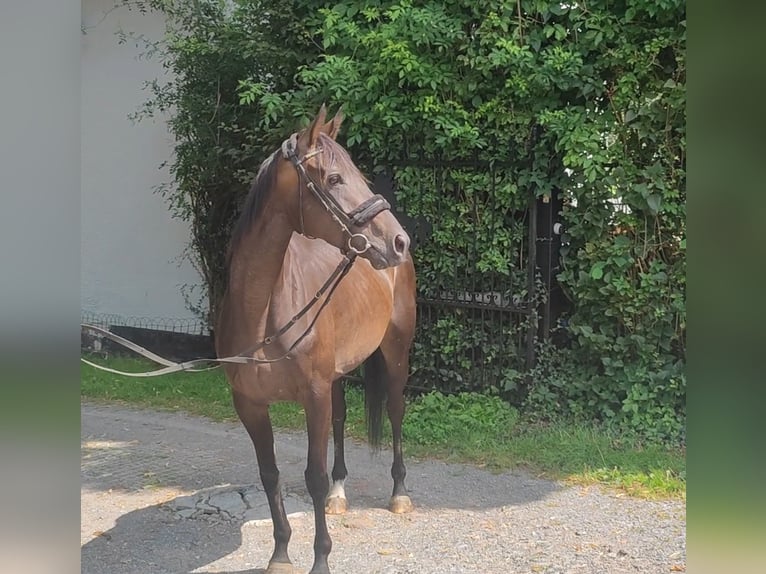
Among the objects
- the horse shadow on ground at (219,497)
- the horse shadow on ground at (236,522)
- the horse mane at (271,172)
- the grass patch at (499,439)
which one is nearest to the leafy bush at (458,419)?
the grass patch at (499,439)

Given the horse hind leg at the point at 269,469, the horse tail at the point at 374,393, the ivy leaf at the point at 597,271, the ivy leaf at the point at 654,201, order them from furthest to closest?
the ivy leaf at the point at 597,271 < the ivy leaf at the point at 654,201 < the horse tail at the point at 374,393 < the horse hind leg at the point at 269,469

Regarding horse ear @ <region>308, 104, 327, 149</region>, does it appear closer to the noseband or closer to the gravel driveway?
the noseband

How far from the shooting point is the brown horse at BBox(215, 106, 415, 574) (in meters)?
2.77

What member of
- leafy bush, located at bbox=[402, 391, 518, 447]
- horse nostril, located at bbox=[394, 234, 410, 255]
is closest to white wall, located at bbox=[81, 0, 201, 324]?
leafy bush, located at bbox=[402, 391, 518, 447]

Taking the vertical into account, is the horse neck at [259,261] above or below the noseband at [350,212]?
below

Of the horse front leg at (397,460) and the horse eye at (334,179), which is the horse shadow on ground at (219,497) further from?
the horse eye at (334,179)

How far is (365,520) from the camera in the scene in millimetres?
3811

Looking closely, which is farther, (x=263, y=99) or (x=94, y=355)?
(x=94, y=355)

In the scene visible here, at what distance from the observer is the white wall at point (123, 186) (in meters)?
5.39
